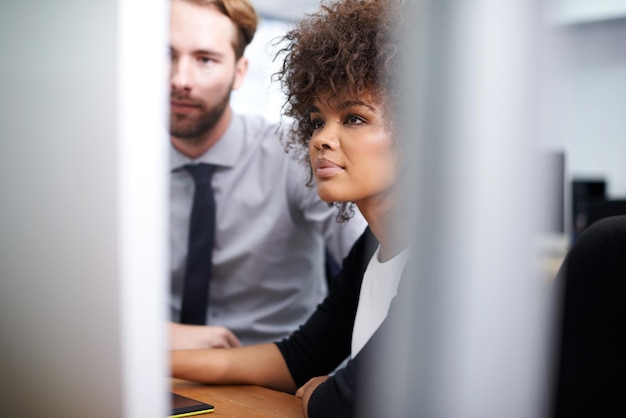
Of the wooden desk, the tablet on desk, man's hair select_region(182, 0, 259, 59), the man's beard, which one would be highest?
man's hair select_region(182, 0, 259, 59)

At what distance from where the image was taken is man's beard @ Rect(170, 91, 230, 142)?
178 centimetres

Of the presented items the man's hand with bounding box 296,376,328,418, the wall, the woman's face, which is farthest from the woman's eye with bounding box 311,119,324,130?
the wall

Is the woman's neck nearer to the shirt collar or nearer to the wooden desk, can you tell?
the wooden desk

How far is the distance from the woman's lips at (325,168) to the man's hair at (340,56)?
0.09 m

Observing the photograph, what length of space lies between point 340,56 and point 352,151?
5.5 inches

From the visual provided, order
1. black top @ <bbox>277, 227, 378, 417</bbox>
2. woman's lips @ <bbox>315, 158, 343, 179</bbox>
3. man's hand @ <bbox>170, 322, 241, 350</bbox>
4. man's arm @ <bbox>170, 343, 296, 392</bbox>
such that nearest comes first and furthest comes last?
black top @ <bbox>277, 227, 378, 417</bbox> → woman's lips @ <bbox>315, 158, 343, 179</bbox> → man's arm @ <bbox>170, 343, 296, 392</bbox> → man's hand @ <bbox>170, 322, 241, 350</bbox>

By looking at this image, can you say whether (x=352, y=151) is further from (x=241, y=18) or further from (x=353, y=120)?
(x=241, y=18)

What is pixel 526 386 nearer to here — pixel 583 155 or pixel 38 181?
pixel 38 181

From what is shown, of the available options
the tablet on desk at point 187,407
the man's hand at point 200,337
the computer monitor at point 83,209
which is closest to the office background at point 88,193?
the computer monitor at point 83,209

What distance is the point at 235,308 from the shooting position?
1.75 metres

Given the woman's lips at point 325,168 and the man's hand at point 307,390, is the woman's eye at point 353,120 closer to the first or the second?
the woman's lips at point 325,168

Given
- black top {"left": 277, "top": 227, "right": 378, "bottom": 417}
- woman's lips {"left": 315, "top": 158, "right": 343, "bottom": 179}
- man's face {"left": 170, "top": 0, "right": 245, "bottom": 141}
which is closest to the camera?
black top {"left": 277, "top": 227, "right": 378, "bottom": 417}

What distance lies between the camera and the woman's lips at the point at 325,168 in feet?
3.50

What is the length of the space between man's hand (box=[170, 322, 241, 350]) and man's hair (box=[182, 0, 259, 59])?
65 cm
